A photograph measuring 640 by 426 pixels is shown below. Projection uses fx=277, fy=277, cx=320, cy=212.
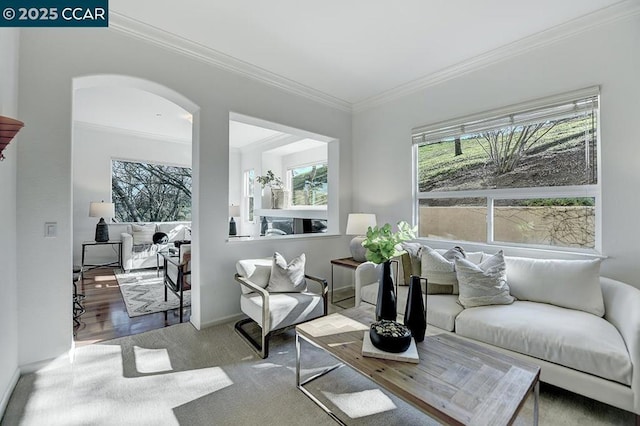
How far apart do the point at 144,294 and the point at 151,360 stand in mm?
2124

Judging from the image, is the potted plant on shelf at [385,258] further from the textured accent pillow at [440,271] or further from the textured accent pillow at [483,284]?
the textured accent pillow at [440,271]

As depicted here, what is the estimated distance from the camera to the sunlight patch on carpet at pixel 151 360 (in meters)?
2.15

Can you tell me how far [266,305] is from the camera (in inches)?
94.1

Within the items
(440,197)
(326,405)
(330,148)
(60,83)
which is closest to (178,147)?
(330,148)

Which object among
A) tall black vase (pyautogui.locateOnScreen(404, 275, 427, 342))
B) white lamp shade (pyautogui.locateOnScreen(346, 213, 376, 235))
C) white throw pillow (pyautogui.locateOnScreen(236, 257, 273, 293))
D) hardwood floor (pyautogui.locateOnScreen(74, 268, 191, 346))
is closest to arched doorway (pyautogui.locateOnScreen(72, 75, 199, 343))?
hardwood floor (pyautogui.locateOnScreen(74, 268, 191, 346))

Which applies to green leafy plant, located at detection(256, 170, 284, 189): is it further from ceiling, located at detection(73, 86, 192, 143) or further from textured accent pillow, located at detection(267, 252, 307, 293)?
textured accent pillow, located at detection(267, 252, 307, 293)

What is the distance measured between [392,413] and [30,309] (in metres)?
2.69

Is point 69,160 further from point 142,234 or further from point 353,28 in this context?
point 142,234

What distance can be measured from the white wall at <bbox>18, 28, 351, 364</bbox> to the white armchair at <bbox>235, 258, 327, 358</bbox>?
1.25 feet

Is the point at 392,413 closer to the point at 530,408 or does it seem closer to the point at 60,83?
the point at 530,408

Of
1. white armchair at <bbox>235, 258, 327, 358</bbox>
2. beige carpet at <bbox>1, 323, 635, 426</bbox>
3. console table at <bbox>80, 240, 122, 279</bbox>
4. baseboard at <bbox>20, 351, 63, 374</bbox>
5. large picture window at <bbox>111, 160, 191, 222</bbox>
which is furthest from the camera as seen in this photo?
large picture window at <bbox>111, 160, 191, 222</bbox>

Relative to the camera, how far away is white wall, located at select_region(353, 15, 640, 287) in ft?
7.43

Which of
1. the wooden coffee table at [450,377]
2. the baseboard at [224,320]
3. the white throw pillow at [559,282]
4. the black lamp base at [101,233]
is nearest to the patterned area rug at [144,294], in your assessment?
the black lamp base at [101,233]

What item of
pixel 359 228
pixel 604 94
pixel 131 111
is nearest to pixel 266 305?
pixel 359 228
